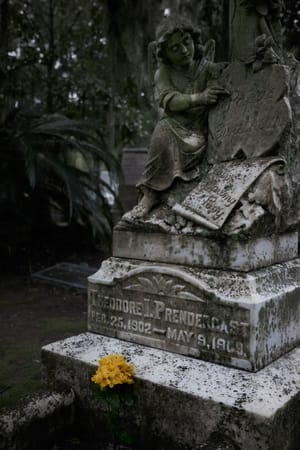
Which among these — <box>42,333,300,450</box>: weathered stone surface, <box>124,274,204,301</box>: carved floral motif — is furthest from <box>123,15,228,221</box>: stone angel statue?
<box>42,333,300,450</box>: weathered stone surface

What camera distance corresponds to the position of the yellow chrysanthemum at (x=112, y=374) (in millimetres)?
1714

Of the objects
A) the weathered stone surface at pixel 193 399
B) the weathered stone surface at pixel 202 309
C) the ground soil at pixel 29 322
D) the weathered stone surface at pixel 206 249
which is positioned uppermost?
the weathered stone surface at pixel 206 249

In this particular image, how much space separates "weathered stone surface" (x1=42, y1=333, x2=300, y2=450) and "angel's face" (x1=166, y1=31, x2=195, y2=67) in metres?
1.44

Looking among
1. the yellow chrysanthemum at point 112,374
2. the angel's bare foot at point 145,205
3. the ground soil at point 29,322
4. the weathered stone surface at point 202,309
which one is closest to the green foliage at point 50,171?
the ground soil at point 29,322

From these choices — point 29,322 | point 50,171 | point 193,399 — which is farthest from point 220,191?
point 50,171

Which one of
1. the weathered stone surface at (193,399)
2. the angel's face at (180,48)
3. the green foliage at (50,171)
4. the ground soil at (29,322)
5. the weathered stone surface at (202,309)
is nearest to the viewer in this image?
the weathered stone surface at (193,399)

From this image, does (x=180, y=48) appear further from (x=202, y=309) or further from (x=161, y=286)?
(x=202, y=309)

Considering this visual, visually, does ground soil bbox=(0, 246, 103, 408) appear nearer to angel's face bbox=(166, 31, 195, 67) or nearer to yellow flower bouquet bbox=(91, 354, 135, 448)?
yellow flower bouquet bbox=(91, 354, 135, 448)

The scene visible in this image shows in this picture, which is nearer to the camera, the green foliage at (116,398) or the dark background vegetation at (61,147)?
the green foliage at (116,398)

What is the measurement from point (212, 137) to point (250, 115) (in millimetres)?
223

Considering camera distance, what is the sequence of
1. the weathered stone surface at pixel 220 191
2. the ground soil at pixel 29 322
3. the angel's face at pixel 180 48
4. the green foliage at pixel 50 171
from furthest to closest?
the green foliage at pixel 50 171 → the ground soil at pixel 29 322 → the angel's face at pixel 180 48 → the weathered stone surface at pixel 220 191

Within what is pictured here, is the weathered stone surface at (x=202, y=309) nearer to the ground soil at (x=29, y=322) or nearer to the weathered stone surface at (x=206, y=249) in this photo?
the weathered stone surface at (x=206, y=249)

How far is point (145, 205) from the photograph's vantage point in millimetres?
2420

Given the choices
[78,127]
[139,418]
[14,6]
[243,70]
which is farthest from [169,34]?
[14,6]
